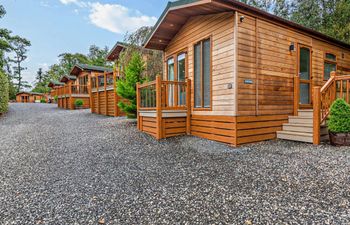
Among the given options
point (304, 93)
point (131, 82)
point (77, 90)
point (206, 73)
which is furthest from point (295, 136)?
point (77, 90)

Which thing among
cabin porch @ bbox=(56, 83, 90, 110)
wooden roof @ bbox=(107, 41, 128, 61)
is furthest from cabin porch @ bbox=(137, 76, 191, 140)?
cabin porch @ bbox=(56, 83, 90, 110)

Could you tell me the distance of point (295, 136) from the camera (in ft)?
17.9

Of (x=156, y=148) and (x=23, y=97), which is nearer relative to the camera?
(x=156, y=148)

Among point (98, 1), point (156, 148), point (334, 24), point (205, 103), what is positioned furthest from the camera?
point (98, 1)

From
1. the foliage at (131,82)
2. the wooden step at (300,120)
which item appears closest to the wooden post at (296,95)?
the wooden step at (300,120)

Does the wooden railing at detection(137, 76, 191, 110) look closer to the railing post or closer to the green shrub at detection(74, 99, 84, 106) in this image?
the railing post

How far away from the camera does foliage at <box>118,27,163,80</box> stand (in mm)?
10445

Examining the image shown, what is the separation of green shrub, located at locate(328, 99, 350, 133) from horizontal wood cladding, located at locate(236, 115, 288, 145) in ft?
4.25

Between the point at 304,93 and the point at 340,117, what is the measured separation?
2113mm

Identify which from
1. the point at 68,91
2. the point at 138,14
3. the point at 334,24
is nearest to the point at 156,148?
the point at 334,24

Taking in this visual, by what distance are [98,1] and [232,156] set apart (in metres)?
17.0

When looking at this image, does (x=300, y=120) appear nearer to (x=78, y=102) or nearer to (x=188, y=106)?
(x=188, y=106)

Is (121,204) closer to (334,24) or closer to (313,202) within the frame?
(313,202)

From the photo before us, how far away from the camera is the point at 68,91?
55.7 ft
